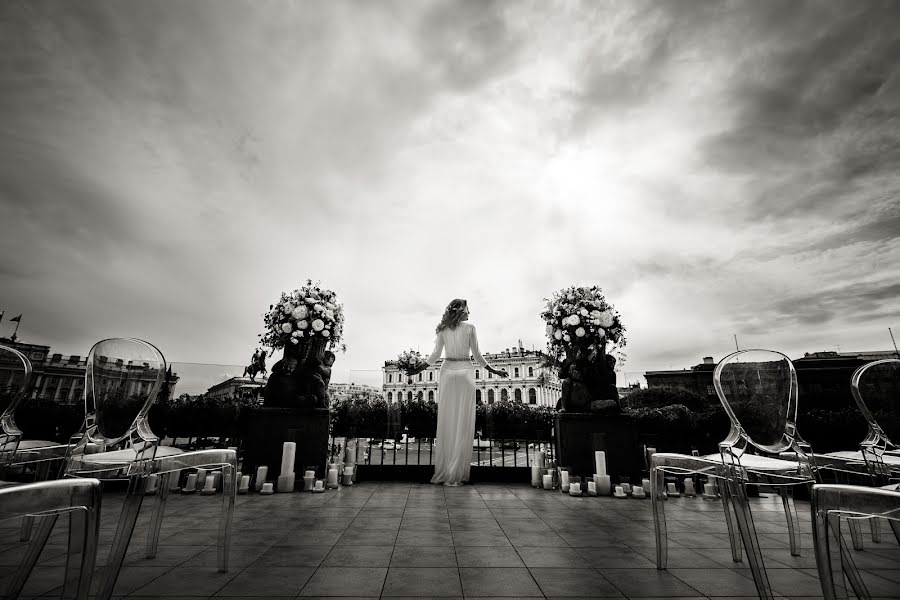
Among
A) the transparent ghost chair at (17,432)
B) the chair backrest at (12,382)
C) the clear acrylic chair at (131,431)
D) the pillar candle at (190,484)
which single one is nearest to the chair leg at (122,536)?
the clear acrylic chair at (131,431)

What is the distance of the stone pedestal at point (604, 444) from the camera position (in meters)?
5.22

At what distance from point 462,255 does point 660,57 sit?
A: 5488 millimetres

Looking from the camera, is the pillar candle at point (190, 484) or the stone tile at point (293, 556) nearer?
the stone tile at point (293, 556)

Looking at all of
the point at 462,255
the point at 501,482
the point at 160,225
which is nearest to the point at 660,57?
the point at 462,255

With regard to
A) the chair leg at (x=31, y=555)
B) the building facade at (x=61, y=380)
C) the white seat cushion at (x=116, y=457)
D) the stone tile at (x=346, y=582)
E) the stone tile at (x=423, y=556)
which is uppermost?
the building facade at (x=61, y=380)

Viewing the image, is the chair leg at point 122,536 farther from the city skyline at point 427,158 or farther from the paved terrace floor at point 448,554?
the city skyline at point 427,158

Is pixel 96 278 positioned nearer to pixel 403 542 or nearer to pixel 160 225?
pixel 160 225

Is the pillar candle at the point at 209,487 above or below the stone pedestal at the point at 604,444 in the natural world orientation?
below

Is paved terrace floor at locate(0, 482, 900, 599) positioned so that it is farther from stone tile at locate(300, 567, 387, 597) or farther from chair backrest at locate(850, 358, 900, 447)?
chair backrest at locate(850, 358, 900, 447)

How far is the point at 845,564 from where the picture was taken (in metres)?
1.40

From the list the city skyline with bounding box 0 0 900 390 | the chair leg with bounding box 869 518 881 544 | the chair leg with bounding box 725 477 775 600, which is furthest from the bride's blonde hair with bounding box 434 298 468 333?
the chair leg with bounding box 869 518 881 544

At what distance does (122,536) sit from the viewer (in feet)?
5.38

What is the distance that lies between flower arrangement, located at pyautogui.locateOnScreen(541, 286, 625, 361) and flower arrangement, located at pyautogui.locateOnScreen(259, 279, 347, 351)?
337cm

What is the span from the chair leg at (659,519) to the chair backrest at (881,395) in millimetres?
1421
